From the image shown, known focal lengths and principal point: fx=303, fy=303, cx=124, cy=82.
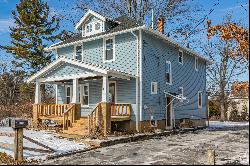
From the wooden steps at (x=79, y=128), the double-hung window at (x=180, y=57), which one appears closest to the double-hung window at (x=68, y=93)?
the wooden steps at (x=79, y=128)

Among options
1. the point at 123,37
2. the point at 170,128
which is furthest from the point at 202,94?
the point at 123,37

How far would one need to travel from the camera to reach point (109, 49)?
20859 millimetres

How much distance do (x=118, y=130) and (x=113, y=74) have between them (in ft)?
12.8

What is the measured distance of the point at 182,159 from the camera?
1059 centimetres

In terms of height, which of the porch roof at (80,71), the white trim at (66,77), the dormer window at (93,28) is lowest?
Result: the white trim at (66,77)

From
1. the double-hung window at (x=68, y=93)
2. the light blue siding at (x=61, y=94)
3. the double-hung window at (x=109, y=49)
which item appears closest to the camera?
the double-hung window at (x=109, y=49)

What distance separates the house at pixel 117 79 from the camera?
18109 mm

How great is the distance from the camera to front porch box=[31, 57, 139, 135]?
16.8 metres

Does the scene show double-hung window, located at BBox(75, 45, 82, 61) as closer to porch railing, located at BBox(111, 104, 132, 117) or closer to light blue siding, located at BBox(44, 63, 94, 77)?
light blue siding, located at BBox(44, 63, 94, 77)

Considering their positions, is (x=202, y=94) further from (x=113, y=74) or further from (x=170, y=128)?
(x=113, y=74)

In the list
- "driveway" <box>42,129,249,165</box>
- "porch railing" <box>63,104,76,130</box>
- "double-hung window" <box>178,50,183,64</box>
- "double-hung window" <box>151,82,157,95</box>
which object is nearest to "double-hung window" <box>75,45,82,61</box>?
"porch railing" <box>63,104,76,130</box>

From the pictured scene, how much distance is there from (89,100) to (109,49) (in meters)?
3.86

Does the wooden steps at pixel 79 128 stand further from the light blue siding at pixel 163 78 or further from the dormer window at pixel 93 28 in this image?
the dormer window at pixel 93 28

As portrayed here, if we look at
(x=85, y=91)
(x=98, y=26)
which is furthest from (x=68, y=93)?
(x=98, y=26)
